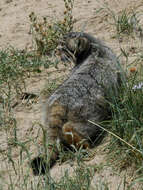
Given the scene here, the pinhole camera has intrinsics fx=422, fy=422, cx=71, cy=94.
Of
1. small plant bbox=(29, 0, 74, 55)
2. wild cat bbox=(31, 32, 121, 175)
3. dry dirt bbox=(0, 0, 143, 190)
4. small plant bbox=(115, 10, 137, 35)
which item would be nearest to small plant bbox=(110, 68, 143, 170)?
wild cat bbox=(31, 32, 121, 175)

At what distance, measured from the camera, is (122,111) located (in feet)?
13.3

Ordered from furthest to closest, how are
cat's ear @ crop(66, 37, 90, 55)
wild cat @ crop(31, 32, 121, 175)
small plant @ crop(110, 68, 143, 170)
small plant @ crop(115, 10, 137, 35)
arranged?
small plant @ crop(115, 10, 137, 35), cat's ear @ crop(66, 37, 90, 55), wild cat @ crop(31, 32, 121, 175), small plant @ crop(110, 68, 143, 170)

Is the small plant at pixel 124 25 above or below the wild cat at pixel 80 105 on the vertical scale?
above

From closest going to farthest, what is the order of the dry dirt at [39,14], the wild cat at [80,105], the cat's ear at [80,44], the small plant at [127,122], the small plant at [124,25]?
the small plant at [127,122], the wild cat at [80,105], the cat's ear at [80,44], the dry dirt at [39,14], the small plant at [124,25]

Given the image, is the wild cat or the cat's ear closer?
the wild cat

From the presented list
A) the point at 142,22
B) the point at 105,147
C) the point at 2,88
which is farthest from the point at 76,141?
the point at 142,22

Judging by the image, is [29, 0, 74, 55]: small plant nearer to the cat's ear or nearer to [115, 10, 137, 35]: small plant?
[115, 10, 137, 35]: small plant

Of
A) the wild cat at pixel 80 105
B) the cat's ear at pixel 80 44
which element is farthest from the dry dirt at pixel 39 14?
the wild cat at pixel 80 105

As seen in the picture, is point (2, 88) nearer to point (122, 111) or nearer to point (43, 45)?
point (43, 45)

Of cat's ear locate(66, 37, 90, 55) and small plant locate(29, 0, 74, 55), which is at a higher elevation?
cat's ear locate(66, 37, 90, 55)

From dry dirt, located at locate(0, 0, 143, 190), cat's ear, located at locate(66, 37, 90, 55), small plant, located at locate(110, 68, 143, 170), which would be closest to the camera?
small plant, located at locate(110, 68, 143, 170)

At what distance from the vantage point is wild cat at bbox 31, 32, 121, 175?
14.2 ft

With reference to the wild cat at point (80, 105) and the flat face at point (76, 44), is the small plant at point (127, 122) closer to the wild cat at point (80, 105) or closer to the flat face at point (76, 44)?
the wild cat at point (80, 105)

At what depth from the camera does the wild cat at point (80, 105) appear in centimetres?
433
